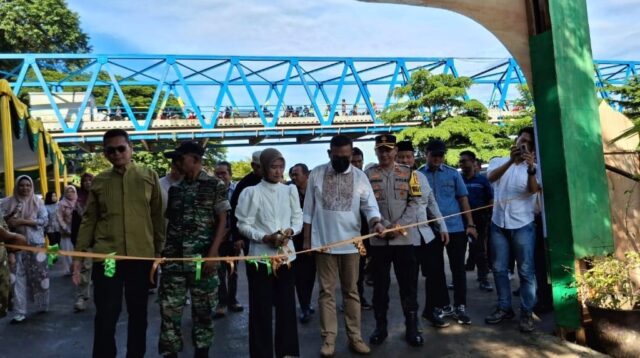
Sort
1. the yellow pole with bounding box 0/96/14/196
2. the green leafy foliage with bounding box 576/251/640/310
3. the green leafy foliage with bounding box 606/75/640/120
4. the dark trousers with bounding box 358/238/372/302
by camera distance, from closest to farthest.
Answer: the green leafy foliage with bounding box 576/251/640/310, the green leafy foliage with bounding box 606/75/640/120, the dark trousers with bounding box 358/238/372/302, the yellow pole with bounding box 0/96/14/196

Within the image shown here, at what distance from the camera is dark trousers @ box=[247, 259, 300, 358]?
124 inches

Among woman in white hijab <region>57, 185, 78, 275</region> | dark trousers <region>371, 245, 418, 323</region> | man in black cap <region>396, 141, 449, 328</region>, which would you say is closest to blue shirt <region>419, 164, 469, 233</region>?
man in black cap <region>396, 141, 449, 328</region>

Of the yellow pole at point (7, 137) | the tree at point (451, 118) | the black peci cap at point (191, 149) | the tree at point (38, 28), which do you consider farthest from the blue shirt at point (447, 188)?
the tree at point (38, 28)

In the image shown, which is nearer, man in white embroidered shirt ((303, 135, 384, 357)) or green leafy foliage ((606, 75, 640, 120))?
man in white embroidered shirt ((303, 135, 384, 357))

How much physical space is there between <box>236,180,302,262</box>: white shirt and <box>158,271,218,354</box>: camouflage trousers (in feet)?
1.31

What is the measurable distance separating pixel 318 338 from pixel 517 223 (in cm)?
198

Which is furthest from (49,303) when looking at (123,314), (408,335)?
(408,335)

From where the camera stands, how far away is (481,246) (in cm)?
574

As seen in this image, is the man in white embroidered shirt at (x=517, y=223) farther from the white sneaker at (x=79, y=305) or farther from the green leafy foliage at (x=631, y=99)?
the white sneaker at (x=79, y=305)

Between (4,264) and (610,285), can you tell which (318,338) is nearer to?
(610,285)

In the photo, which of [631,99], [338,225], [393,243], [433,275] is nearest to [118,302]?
[338,225]

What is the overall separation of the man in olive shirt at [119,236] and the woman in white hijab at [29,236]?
2.35 meters

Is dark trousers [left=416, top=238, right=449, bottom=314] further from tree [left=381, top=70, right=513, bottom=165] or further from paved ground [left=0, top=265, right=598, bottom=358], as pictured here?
tree [left=381, top=70, right=513, bottom=165]

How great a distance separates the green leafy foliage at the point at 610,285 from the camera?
321 cm
